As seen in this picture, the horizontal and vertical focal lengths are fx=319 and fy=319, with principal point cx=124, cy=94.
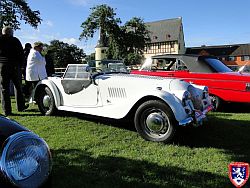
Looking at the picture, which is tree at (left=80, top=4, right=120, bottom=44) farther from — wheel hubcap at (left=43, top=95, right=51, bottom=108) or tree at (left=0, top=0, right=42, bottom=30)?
wheel hubcap at (left=43, top=95, right=51, bottom=108)

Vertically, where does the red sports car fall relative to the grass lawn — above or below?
above

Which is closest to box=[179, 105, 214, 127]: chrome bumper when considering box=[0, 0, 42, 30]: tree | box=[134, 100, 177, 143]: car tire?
box=[134, 100, 177, 143]: car tire

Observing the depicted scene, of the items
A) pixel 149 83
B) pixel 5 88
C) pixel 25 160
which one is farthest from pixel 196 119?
pixel 5 88

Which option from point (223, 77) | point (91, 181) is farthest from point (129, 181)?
point (223, 77)

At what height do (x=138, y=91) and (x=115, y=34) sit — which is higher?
(x=115, y=34)

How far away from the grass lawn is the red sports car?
1.08 m

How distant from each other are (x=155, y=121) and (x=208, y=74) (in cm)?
354

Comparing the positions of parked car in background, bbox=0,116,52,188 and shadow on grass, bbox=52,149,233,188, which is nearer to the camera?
parked car in background, bbox=0,116,52,188

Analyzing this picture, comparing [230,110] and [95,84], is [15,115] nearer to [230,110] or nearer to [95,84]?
[95,84]

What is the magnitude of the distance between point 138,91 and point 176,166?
1.70 metres

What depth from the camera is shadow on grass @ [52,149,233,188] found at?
11.7 ft

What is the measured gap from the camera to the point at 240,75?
7664 mm

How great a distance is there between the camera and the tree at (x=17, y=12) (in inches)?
1033

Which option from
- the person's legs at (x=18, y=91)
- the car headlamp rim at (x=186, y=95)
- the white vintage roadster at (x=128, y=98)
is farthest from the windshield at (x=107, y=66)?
the car headlamp rim at (x=186, y=95)
